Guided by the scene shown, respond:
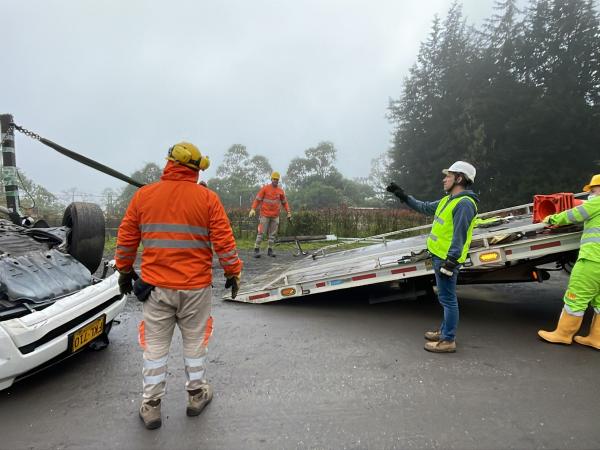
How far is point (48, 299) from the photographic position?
2639 mm

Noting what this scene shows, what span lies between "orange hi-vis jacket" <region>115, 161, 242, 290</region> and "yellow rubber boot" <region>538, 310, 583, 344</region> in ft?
10.2

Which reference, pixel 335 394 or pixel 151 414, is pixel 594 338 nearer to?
A: pixel 335 394

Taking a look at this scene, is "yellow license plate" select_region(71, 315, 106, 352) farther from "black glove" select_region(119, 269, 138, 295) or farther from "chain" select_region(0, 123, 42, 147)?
"chain" select_region(0, 123, 42, 147)

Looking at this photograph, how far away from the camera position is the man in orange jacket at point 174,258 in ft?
7.18

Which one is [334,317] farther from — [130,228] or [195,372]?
[130,228]

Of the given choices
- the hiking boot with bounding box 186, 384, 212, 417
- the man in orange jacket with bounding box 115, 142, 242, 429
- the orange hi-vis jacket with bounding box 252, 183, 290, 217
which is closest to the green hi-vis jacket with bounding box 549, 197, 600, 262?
the man in orange jacket with bounding box 115, 142, 242, 429

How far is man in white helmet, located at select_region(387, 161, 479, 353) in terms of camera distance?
2971mm

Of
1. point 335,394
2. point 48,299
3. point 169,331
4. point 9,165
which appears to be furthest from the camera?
→ point 9,165

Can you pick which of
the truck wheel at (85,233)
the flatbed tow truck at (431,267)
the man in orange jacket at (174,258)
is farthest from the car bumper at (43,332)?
the flatbed tow truck at (431,267)

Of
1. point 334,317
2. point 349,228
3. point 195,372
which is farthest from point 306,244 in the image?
point 195,372

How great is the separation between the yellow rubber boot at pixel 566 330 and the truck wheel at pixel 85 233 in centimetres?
462

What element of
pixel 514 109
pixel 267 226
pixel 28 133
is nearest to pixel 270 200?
pixel 267 226

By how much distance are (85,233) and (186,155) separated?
7.26 feet

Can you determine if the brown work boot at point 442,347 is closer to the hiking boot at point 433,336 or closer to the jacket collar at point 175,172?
the hiking boot at point 433,336
